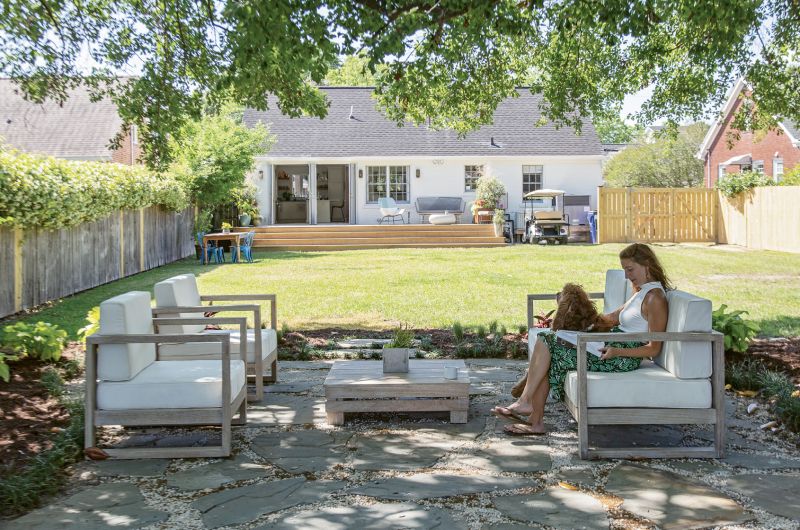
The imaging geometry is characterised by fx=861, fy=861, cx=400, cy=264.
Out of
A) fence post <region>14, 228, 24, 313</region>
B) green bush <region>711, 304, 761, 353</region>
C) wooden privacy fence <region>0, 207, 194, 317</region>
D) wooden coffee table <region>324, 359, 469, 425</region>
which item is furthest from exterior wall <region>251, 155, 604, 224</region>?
wooden coffee table <region>324, 359, 469, 425</region>

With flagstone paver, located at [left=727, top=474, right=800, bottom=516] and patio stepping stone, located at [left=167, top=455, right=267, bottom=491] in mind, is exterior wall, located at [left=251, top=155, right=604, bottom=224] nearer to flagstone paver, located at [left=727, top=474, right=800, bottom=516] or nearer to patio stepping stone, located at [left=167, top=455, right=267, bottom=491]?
patio stepping stone, located at [left=167, top=455, right=267, bottom=491]

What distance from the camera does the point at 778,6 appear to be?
9734 millimetres

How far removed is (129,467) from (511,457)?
2158 millimetres

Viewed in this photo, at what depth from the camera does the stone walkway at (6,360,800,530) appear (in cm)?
395

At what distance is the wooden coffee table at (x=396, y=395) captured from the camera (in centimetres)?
559

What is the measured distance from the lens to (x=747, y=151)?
108ft

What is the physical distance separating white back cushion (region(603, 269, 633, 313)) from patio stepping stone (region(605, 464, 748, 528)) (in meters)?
2.00

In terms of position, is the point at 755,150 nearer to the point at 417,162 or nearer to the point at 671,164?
the point at 671,164

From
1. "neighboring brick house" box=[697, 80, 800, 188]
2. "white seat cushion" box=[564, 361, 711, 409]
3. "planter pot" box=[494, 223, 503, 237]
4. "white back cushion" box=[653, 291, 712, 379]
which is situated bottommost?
"white seat cushion" box=[564, 361, 711, 409]

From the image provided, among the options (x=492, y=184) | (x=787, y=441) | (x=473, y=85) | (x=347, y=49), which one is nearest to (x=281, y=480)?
(x=787, y=441)

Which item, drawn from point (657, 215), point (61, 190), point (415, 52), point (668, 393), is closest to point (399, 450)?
point (668, 393)

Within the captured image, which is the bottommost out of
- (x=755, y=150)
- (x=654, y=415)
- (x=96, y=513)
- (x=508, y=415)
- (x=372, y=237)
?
(x=96, y=513)

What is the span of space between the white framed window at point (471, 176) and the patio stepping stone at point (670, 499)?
24.8m

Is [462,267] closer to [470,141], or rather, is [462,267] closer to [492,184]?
[492,184]
